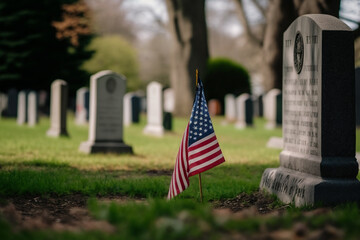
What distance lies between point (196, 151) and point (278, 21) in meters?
14.4

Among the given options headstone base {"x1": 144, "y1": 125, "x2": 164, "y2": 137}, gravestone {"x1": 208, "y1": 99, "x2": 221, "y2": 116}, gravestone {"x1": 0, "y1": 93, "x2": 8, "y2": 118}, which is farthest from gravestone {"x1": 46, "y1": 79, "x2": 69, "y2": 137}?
gravestone {"x1": 208, "y1": 99, "x2": 221, "y2": 116}

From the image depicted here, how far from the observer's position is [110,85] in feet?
41.4

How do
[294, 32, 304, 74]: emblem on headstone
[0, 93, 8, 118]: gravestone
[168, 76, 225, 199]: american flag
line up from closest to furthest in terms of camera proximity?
[168, 76, 225, 199]: american flag
[294, 32, 304, 74]: emblem on headstone
[0, 93, 8, 118]: gravestone

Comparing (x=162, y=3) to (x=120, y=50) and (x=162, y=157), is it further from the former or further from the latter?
(x=162, y=157)

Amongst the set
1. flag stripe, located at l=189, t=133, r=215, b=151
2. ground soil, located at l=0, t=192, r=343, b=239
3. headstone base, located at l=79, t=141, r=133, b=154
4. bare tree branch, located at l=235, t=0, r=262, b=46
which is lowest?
ground soil, located at l=0, t=192, r=343, b=239

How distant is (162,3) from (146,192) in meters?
35.2

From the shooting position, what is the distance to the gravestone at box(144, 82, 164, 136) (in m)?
18.8

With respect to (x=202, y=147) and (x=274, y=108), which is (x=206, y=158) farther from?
(x=274, y=108)

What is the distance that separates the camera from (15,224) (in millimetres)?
4422

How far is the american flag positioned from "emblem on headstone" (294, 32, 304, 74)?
128 centimetres

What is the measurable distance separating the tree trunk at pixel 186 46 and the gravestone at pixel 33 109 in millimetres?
8460

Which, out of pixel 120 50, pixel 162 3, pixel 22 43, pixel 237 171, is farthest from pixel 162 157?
pixel 120 50

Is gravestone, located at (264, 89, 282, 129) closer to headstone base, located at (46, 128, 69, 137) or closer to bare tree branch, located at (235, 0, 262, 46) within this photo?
bare tree branch, located at (235, 0, 262, 46)

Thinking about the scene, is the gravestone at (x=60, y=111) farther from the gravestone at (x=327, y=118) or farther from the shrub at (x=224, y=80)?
the shrub at (x=224, y=80)
